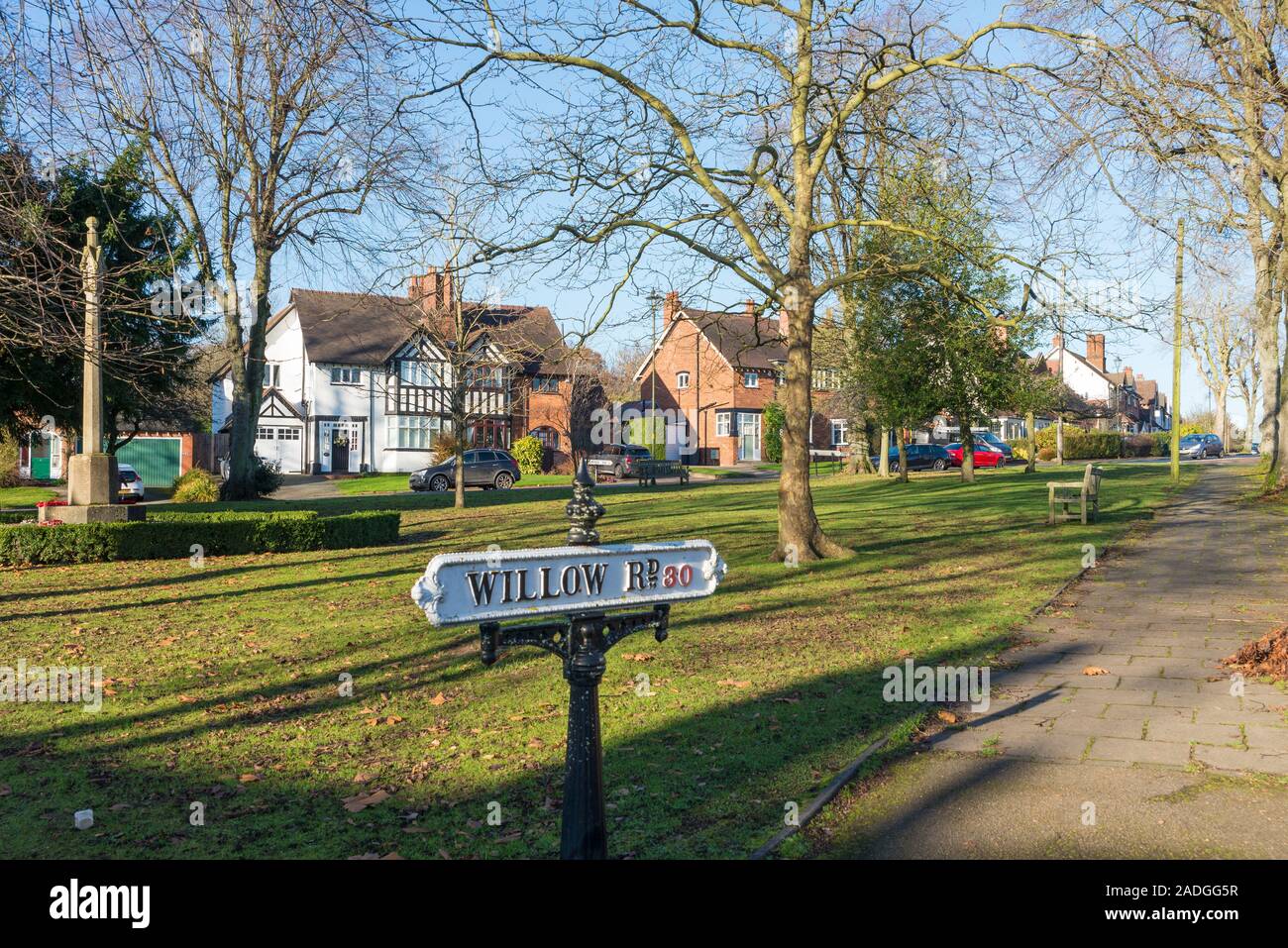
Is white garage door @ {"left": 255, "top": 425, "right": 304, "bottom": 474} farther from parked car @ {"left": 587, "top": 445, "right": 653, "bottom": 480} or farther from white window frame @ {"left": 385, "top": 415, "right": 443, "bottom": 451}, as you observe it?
parked car @ {"left": 587, "top": 445, "right": 653, "bottom": 480}

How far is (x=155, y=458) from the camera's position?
52562 millimetres

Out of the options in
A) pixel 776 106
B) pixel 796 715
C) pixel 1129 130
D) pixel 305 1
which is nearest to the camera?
pixel 305 1

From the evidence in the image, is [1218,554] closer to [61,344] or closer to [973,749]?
[973,749]

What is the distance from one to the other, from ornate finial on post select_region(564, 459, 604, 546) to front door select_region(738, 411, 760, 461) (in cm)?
5995

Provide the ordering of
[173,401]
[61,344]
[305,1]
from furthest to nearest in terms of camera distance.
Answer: [173,401] < [61,344] < [305,1]

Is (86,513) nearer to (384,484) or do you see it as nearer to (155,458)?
(384,484)

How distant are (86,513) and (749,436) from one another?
163ft

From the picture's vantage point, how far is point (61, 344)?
9625 mm

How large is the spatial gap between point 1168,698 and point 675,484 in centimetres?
3279

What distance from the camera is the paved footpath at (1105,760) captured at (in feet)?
16.0

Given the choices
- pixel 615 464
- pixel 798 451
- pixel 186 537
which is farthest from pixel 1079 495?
pixel 615 464

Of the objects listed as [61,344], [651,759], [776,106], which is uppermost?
[776,106]

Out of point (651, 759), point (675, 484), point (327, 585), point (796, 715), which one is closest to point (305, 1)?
point (651, 759)

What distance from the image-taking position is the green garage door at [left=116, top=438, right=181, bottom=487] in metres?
52.0
